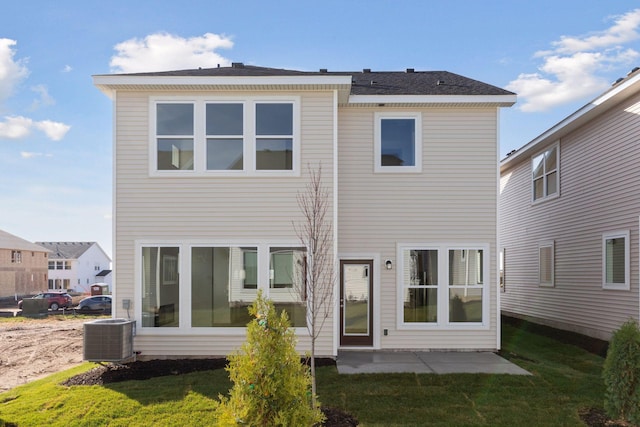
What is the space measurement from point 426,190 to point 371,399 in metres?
5.06

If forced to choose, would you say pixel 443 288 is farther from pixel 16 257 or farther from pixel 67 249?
pixel 67 249

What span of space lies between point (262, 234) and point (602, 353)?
8053mm

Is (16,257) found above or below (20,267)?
above

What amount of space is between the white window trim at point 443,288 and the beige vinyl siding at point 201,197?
7.97 feet

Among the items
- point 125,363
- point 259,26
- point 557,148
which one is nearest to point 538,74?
point 557,148

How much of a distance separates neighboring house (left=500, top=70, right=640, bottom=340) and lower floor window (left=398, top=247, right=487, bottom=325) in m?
3.37

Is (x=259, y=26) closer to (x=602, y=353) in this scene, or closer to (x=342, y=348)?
(x=342, y=348)

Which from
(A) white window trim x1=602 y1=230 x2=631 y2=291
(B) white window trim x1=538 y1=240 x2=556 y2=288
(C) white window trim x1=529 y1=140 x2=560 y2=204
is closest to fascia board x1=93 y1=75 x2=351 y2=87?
(A) white window trim x1=602 y1=230 x2=631 y2=291

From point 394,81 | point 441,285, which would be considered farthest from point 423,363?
point 394,81

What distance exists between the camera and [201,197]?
9.52m

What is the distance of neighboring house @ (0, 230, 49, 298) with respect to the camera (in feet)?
143

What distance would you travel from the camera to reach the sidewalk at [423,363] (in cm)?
848

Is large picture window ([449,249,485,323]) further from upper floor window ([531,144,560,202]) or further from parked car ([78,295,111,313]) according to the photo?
parked car ([78,295,111,313])

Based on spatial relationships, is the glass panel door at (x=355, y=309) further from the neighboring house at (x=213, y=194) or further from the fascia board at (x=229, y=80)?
the fascia board at (x=229, y=80)
